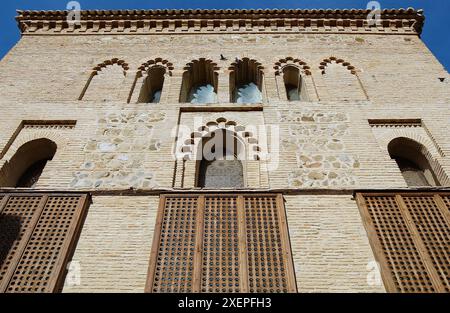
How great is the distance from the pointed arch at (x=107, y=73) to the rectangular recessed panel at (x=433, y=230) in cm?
581

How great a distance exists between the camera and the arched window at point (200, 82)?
8219mm

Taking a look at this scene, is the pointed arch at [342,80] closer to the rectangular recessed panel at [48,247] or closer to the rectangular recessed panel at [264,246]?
the rectangular recessed panel at [264,246]

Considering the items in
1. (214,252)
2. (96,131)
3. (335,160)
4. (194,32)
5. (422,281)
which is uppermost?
(194,32)

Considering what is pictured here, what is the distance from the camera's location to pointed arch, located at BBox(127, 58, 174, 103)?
8.04 meters

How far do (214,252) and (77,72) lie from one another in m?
5.39

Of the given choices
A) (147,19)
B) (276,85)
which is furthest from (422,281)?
(147,19)

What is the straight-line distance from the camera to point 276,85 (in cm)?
788

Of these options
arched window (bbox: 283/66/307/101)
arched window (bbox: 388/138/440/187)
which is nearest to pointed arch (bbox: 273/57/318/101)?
arched window (bbox: 283/66/307/101)

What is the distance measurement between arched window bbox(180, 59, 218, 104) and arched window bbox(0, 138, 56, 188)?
9.13 feet

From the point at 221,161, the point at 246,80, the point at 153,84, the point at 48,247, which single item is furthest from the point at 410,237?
the point at 153,84

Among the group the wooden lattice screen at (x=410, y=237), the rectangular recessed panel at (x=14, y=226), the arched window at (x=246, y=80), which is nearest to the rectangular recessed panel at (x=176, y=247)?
the rectangular recessed panel at (x=14, y=226)
